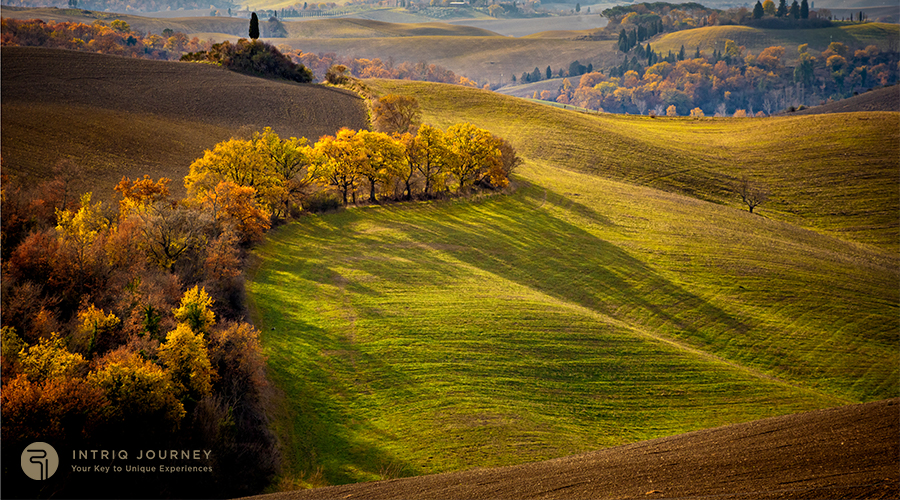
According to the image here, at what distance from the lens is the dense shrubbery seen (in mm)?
122625

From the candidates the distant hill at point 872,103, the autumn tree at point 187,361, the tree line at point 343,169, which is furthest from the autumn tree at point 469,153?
the distant hill at point 872,103

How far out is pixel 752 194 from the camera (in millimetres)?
92625

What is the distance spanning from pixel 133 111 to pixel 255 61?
41.2m

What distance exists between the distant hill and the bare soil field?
182231mm

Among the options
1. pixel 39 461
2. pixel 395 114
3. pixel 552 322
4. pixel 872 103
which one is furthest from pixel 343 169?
pixel 872 103

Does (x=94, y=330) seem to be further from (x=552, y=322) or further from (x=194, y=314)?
(x=552, y=322)

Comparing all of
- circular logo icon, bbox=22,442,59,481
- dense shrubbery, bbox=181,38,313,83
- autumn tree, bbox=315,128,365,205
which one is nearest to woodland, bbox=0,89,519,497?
circular logo icon, bbox=22,442,59,481

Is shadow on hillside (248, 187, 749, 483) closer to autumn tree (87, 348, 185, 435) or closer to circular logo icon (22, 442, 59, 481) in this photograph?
autumn tree (87, 348, 185, 435)

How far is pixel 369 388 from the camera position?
37219mm

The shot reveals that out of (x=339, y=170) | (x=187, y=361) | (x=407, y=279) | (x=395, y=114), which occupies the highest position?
(x=395, y=114)

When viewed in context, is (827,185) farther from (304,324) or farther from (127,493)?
(127,493)

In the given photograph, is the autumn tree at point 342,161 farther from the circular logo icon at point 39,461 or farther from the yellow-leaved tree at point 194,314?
the circular logo icon at point 39,461

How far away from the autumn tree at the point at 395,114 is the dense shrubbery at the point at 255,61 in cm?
3988

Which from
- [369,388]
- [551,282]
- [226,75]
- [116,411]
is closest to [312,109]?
[226,75]
